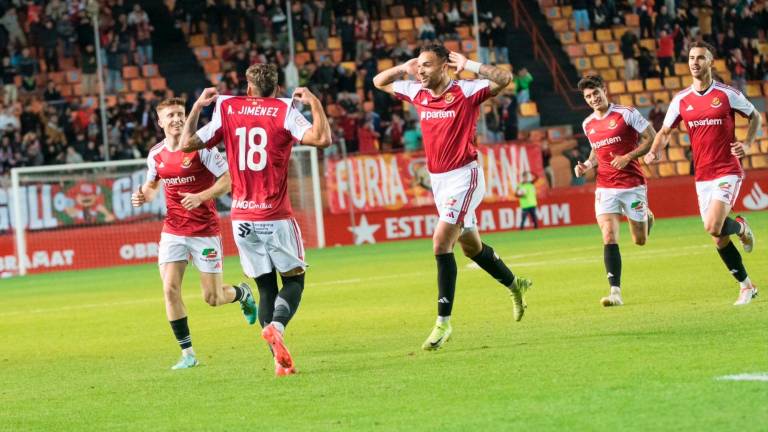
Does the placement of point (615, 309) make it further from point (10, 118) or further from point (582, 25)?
point (582, 25)

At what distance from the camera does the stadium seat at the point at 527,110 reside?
124 feet

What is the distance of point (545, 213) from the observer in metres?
33.4

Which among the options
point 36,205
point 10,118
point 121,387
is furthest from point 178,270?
point 10,118

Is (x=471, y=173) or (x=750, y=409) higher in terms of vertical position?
(x=471, y=173)

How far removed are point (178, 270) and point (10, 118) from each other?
23.3 metres

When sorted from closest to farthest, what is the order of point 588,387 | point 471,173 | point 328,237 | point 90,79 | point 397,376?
point 588,387
point 397,376
point 471,173
point 328,237
point 90,79

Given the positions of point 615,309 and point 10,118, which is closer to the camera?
point 615,309

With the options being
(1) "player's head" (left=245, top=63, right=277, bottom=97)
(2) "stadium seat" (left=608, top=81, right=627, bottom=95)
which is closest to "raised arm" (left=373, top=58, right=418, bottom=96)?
(1) "player's head" (left=245, top=63, right=277, bottom=97)

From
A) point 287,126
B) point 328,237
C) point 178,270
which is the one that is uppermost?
point 287,126

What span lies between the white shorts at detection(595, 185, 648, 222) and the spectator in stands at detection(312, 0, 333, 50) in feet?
79.0

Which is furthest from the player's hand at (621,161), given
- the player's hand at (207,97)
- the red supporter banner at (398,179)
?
the red supporter banner at (398,179)

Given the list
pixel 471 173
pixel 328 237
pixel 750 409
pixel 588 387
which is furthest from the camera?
pixel 328 237

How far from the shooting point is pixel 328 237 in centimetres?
3209

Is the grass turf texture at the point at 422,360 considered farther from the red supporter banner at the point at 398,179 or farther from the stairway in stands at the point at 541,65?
the stairway in stands at the point at 541,65
